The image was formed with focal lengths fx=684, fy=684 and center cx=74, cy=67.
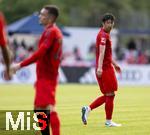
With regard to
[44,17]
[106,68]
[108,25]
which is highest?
[44,17]

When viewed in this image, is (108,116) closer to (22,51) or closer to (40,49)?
(40,49)

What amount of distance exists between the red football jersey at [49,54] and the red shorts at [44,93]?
0.37 ft

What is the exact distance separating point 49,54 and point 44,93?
2.11ft

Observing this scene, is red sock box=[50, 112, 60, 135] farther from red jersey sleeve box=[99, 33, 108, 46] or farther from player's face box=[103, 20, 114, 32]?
player's face box=[103, 20, 114, 32]

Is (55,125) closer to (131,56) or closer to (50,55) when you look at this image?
(50,55)

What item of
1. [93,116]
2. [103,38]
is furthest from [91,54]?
[103,38]

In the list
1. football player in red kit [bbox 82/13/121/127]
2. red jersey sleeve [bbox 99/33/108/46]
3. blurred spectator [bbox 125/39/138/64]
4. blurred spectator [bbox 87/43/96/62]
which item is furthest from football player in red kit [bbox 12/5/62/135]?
blurred spectator [bbox 125/39/138/64]

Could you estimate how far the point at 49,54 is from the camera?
1116 cm

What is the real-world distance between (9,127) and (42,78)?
10.6 ft

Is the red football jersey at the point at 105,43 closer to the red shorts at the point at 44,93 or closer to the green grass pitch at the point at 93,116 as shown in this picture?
the green grass pitch at the point at 93,116

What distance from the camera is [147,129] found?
46.5ft

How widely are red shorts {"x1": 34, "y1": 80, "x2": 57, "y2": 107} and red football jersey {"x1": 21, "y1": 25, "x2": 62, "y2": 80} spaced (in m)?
0.11

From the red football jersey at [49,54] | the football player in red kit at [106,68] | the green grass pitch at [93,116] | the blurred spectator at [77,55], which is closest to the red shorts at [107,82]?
the football player in red kit at [106,68]

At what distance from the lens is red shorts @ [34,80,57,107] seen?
11.1 meters
